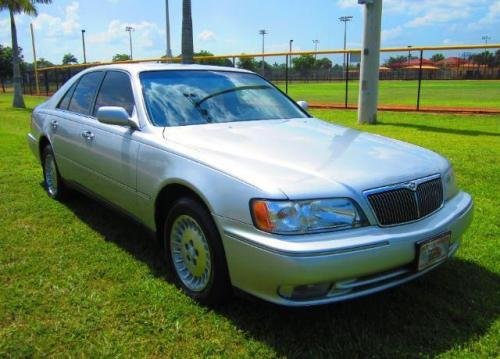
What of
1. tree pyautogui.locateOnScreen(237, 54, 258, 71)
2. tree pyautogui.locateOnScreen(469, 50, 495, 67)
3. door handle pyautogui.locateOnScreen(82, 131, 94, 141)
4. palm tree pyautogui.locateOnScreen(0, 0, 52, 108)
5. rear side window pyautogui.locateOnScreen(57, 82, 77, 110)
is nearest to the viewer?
door handle pyautogui.locateOnScreen(82, 131, 94, 141)

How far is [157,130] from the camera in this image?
378 centimetres

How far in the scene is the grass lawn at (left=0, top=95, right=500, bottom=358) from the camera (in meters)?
2.89

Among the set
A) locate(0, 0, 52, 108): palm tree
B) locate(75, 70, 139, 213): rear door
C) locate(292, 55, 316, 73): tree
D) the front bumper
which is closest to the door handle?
locate(75, 70, 139, 213): rear door

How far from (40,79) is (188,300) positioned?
33.9 meters

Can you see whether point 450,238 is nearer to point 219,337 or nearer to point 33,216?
point 219,337

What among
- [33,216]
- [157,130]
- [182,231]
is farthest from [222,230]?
[33,216]

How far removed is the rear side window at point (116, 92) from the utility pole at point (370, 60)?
28.7 ft

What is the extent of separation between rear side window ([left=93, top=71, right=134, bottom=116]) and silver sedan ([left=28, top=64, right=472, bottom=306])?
0.02 metres

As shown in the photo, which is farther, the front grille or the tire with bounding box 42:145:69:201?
the tire with bounding box 42:145:69:201

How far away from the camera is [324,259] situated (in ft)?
8.65

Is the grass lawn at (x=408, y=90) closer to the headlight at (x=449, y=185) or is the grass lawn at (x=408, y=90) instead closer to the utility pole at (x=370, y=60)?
the utility pole at (x=370, y=60)

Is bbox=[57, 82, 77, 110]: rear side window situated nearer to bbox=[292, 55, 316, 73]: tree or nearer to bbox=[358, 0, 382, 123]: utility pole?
bbox=[358, 0, 382, 123]: utility pole

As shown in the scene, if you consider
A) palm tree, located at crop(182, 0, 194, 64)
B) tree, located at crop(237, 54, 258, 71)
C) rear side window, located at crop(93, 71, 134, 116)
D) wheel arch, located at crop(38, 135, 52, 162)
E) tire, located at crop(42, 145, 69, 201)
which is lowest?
tire, located at crop(42, 145, 69, 201)

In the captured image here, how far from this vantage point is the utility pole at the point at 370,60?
12.1m
